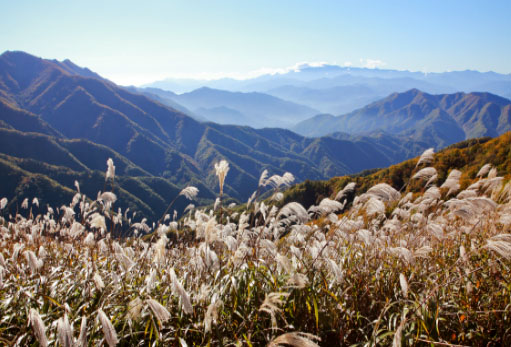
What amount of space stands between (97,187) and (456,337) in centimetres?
15356

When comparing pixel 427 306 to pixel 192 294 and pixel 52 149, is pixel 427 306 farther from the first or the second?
pixel 52 149

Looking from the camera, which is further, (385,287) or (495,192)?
(495,192)

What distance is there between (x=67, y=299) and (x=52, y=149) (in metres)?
212

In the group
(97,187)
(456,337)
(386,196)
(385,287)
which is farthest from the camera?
(97,187)

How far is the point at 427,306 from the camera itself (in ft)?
8.31

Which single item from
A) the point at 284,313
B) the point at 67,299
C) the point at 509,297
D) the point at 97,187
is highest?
the point at 509,297

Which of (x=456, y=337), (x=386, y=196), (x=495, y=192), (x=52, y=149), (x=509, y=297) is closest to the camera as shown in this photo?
(x=456, y=337)

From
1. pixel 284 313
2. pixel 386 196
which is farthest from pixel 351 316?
pixel 386 196

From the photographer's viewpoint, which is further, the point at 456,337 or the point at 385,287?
the point at 385,287

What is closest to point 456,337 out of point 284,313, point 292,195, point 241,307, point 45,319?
point 284,313

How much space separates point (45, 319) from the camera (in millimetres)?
2635

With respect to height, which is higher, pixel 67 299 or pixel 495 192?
pixel 495 192

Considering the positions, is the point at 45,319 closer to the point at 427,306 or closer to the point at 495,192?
the point at 427,306

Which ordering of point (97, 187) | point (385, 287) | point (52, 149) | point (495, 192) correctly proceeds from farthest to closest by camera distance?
point (52, 149) → point (97, 187) → point (495, 192) → point (385, 287)
